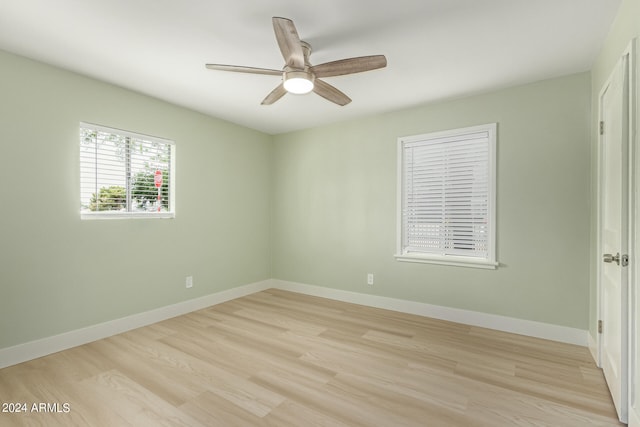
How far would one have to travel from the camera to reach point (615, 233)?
1973mm

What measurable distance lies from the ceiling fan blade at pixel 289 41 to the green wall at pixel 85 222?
215 cm

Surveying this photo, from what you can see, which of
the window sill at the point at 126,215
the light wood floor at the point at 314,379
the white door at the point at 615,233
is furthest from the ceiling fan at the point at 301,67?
the light wood floor at the point at 314,379

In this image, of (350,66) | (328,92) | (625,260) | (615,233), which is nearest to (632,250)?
(625,260)

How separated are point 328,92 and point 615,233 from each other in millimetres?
2206

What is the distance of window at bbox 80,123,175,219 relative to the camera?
2.93 m

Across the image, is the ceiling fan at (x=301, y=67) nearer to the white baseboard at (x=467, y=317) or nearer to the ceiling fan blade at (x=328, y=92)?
the ceiling fan blade at (x=328, y=92)

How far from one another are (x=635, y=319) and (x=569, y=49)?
2.01 m

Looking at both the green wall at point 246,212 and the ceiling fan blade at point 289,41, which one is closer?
the ceiling fan blade at point 289,41

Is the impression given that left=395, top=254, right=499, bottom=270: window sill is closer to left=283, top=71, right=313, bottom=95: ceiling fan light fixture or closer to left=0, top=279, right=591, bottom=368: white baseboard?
left=0, top=279, right=591, bottom=368: white baseboard

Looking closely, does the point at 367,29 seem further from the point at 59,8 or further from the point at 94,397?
the point at 94,397

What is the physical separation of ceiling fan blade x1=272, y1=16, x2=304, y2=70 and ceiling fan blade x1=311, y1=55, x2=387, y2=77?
16 cm

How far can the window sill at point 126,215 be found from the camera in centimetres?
292

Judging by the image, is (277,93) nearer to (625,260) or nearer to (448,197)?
(448,197)

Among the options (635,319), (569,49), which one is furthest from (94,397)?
(569,49)
